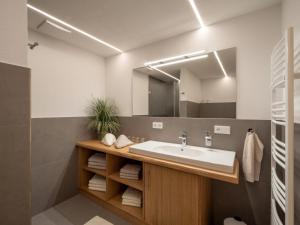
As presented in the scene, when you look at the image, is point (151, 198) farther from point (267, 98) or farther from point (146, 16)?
point (146, 16)

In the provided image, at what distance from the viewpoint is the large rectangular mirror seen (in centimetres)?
165

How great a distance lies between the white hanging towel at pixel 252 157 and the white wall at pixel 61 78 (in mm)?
2216

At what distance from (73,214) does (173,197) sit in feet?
Answer: 4.43

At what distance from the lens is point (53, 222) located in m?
1.73

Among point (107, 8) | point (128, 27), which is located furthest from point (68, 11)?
point (128, 27)

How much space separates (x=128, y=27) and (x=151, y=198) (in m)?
1.94

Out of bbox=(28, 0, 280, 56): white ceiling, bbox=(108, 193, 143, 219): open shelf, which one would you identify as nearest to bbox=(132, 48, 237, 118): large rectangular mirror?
bbox=(28, 0, 280, 56): white ceiling

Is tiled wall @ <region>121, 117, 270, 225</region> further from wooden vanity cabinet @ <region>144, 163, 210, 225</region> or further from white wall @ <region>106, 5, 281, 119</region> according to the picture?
wooden vanity cabinet @ <region>144, 163, 210, 225</region>

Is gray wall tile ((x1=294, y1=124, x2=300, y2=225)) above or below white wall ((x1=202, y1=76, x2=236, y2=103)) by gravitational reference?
below

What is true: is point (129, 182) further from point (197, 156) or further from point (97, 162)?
point (197, 156)

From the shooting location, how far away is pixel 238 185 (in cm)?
157

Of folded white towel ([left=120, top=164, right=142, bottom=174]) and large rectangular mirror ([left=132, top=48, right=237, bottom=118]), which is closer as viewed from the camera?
large rectangular mirror ([left=132, top=48, right=237, bottom=118])

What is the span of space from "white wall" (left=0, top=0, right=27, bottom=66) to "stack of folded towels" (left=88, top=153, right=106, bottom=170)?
155 centimetres

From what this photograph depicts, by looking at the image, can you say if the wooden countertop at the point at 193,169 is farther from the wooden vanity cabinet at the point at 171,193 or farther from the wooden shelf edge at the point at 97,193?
the wooden shelf edge at the point at 97,193
